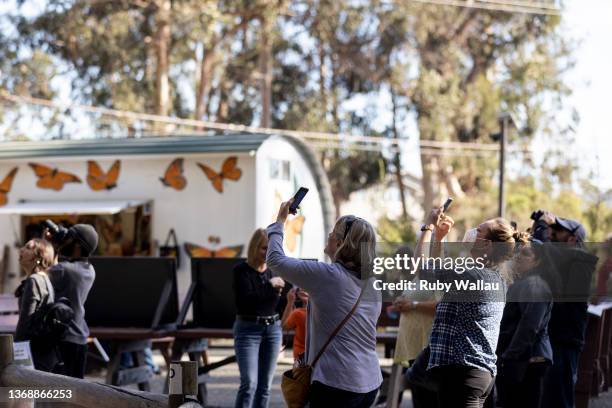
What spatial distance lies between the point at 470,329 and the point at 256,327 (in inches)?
112

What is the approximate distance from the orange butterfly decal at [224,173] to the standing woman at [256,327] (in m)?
6.21

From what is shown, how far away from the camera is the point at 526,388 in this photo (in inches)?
295

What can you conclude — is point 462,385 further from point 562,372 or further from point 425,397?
point 562,372

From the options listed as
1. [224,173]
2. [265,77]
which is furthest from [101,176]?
[265,77]

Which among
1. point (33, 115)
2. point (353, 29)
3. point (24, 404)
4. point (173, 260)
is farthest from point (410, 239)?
point (24, 404)

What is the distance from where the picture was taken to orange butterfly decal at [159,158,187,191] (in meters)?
14.7

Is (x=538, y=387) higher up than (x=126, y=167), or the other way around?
(x=126, y=167)

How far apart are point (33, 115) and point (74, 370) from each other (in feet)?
97.8

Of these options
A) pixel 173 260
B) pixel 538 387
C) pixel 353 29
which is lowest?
pixel 538 387

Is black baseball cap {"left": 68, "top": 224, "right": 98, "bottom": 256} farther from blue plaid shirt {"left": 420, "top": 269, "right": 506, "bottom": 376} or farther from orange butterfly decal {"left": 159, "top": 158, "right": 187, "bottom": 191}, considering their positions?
orange butterfly decal {"left": 159, "top": 158, "right": 187, "bottom": 191}

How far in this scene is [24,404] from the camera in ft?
20.4

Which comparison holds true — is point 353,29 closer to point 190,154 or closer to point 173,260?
point 190,154

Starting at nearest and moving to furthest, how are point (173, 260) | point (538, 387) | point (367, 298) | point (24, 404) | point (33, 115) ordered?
1. point (367, 298)
2. point (24, 404)
3. point (538, 387)
4. point (173, 260)
5. point (33, 115)

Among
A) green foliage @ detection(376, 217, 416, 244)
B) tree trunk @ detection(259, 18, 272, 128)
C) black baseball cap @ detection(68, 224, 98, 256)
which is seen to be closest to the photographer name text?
black baseball cap @ detection(68, 224, 98, 256)
